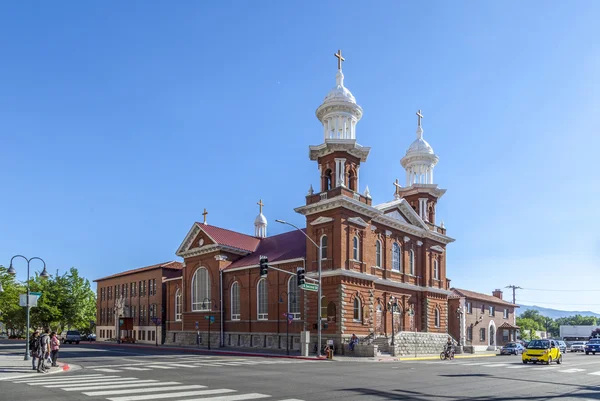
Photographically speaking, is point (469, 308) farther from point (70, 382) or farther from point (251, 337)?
point (70, 382)

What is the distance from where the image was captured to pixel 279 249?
182ft

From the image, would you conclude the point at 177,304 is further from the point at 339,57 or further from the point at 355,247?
the point at 339,57

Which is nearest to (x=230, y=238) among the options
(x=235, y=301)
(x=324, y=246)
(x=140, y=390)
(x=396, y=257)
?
(x=235, y=301)

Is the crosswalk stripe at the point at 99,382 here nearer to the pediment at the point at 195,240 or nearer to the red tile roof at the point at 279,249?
the red tile roof at the point at 279,249

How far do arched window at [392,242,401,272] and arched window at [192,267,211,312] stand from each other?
65.6 ft

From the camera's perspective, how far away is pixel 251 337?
52469 millimetres

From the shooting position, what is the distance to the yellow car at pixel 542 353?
33.7 m

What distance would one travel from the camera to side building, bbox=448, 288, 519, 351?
65.9 meters

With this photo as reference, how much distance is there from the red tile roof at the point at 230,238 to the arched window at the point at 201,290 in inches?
159

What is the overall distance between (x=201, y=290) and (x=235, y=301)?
586 cm

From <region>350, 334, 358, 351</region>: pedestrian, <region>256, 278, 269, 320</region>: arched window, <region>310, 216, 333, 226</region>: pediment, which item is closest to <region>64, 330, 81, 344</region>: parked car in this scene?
<region>256, 278, 269, 320</region>: arched window

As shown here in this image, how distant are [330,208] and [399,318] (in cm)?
1394

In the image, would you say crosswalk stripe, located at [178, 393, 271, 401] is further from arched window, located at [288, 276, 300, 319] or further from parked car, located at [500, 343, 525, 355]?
parked car, located at [500, 343, 525, 355]

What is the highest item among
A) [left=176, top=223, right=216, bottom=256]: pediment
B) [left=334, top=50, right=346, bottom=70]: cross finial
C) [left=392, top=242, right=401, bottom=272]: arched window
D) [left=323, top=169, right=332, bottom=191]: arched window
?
[left=334, top=50, right=346, bottom=70]: cross finial
